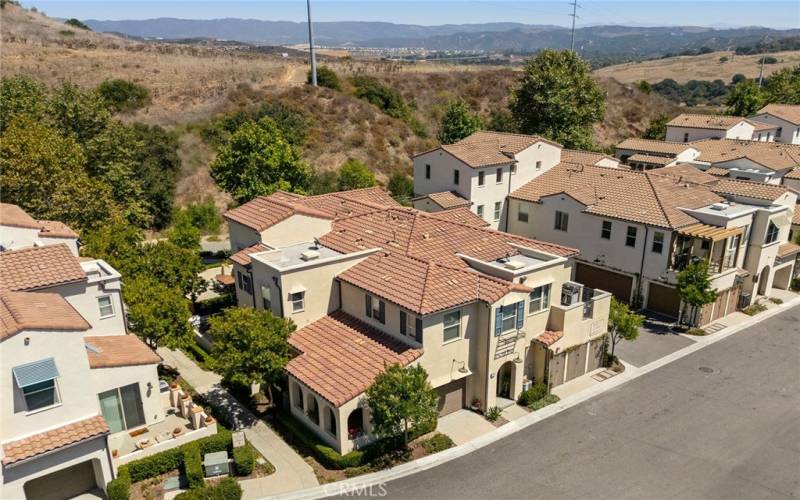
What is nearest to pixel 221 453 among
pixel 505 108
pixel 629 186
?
pixel 629 186

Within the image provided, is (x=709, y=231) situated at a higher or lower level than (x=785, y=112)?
lower

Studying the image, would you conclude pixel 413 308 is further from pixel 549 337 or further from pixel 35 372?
pixel 35 372

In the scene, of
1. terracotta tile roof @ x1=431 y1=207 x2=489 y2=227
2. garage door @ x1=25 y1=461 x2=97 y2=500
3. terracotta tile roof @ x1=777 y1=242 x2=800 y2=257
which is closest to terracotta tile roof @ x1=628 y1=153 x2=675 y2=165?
terracotta tile roof @ x1=777 y1=242 x2=800 y2=257

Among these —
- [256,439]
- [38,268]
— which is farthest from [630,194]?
[38,268]

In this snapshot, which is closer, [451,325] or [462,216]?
[451,325]

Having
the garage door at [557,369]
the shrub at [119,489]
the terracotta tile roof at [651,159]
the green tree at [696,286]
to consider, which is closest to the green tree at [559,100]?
the terracotta tile roof at [651,159]
